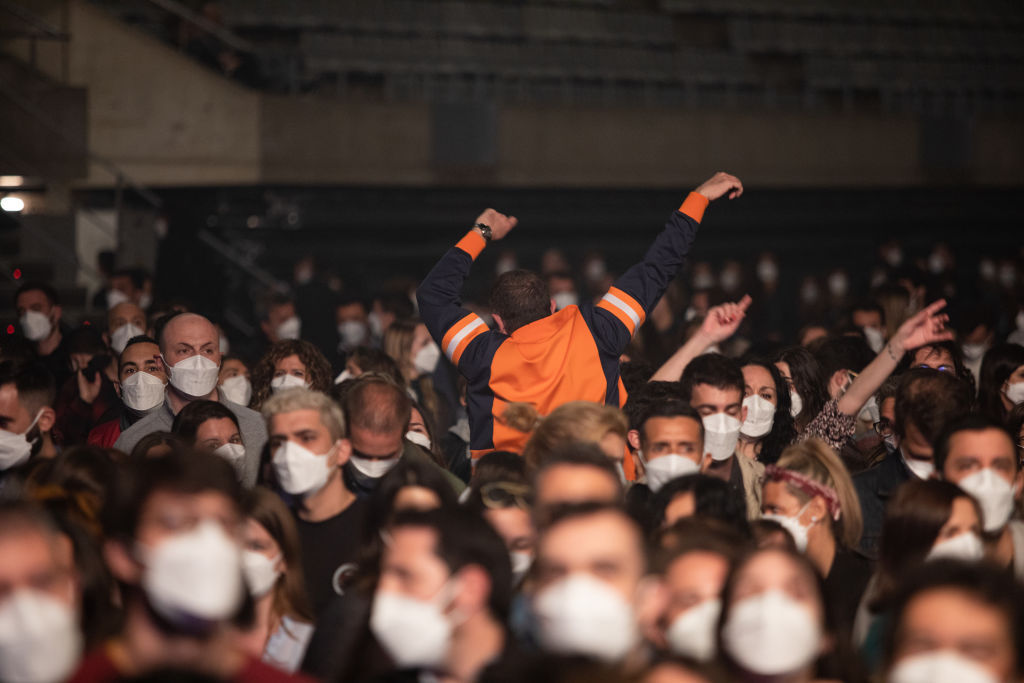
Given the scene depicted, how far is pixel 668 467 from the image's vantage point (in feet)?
13.1

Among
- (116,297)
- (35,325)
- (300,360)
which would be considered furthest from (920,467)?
(116,297)

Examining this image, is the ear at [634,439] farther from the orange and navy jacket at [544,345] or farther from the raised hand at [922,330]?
the raised hand at [922,330]

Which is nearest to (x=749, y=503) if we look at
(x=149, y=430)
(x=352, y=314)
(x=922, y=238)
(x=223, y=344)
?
(x=149, y=430)

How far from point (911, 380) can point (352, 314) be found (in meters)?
5.37

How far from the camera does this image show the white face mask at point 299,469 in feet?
12.4

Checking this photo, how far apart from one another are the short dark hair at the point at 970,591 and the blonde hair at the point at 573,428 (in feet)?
4.36

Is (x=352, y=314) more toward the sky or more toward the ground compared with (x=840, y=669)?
more toward the ground

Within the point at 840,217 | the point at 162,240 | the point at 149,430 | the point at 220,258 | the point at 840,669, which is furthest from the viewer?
the point at 840,217

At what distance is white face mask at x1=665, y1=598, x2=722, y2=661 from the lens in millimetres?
2738

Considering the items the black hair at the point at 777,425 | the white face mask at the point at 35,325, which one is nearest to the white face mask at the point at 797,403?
the black hair at the point at 777,425

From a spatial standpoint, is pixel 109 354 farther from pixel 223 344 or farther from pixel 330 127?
pixel 330 127

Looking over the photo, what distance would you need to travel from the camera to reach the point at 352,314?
9172 millimetres

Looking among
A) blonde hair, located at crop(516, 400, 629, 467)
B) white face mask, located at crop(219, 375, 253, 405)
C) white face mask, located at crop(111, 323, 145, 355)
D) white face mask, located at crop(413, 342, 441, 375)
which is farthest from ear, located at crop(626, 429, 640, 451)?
white face mask, located at crop(111, 323, 145, 355)

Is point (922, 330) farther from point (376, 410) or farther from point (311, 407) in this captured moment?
point (311, 407)
